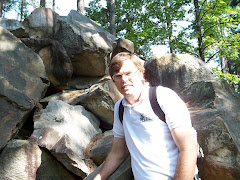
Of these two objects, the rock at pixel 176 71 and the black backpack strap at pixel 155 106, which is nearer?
the black backpack strap at pixel 155 106

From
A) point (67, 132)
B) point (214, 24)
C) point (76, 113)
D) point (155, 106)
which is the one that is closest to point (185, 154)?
point (155, 106)

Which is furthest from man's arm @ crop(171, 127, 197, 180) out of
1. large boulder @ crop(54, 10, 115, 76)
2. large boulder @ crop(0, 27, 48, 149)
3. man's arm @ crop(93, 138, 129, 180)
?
large boulder @ crop(54, 10, 115, 76)

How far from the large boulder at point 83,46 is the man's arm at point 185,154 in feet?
20.5

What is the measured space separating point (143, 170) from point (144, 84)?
0.77 meters

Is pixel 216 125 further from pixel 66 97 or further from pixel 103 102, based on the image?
pixel 66 97

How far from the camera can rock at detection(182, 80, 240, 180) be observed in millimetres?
2586

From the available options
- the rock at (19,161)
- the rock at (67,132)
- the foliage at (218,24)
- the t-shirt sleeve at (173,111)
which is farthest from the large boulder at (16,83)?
the foliage at (218,24)

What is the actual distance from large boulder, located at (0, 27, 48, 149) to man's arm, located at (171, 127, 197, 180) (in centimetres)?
314

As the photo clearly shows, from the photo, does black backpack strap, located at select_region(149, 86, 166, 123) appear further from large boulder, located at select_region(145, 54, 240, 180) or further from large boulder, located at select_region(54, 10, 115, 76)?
large boulder, located at select_region(54, 10, 115, 76)

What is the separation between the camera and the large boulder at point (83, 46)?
757 centimetres

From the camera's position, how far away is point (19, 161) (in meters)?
3.77

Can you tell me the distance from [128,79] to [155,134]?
1.79 feet

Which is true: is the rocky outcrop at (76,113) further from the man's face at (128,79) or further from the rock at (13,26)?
the man's face at (128,79)

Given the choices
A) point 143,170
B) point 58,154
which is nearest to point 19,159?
point 58,154
